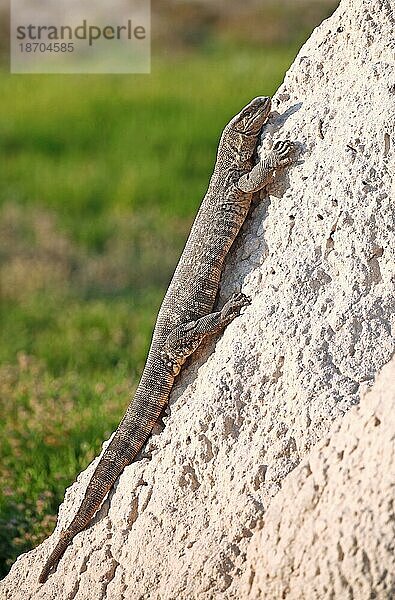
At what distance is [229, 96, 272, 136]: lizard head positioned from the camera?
4.09 meters

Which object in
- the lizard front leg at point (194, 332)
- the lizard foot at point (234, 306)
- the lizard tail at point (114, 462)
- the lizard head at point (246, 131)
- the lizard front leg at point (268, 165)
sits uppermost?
the lizard head at point (246, 131)

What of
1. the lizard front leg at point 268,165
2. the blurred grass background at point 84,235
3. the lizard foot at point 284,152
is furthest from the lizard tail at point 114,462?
the blurred grass background at point 84,235

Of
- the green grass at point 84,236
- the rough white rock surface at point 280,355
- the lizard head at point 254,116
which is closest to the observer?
the rough white rock surface at point 280,355

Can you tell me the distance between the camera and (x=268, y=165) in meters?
3.78

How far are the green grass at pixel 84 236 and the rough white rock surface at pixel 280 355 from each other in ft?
5.30

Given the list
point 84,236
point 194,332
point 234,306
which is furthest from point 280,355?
point 84,236

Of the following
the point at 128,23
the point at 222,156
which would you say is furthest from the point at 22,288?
the point at 128,23

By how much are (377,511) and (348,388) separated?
1.92 ft

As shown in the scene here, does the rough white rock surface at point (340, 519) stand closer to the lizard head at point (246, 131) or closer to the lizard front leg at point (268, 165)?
the lizard front leg at point (268, 165)

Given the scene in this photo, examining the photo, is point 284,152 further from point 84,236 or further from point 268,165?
point 84,236

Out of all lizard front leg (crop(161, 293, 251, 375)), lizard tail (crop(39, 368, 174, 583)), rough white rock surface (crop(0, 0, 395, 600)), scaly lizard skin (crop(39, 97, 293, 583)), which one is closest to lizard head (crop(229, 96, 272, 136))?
scaly lizard skin (crop(39, 97, 293, 583))

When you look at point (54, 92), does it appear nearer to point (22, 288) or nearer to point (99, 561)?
point (22, 288)

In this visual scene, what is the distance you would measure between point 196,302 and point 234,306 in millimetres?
381

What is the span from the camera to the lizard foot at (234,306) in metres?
3.70
